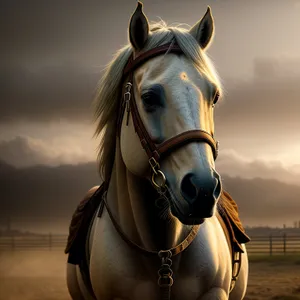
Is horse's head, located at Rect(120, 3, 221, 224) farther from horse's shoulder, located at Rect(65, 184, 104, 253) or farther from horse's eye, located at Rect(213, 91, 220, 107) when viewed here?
horse's shoulder, located at Rect(65, 184, 104, 253)

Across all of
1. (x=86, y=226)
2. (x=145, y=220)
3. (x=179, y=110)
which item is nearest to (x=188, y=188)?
(x=179, y=110)

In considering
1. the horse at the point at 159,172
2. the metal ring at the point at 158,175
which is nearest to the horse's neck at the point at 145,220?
the horse at the point at 159,172

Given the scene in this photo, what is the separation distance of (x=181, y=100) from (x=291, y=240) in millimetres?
→ 30935

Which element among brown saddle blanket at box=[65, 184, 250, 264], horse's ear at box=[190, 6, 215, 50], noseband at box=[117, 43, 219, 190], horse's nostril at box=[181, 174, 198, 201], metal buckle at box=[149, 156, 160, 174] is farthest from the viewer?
brown saddle blanket at box=[65, 184, 250, 264]

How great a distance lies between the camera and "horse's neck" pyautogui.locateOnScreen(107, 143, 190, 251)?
474cm

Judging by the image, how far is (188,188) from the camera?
404 centimetres

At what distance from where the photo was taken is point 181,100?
425 cm

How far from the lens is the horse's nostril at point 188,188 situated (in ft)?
13.1

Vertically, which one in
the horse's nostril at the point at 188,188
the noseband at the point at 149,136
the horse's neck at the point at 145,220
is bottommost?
the horse's neck at the point at 145,220

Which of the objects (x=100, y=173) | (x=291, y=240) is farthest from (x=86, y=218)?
(x=291, y=240)

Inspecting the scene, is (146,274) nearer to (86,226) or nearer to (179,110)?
(86,226)

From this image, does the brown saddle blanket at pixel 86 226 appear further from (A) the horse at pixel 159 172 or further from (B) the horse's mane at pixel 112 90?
(B) the horse's mane at pixel 112 90

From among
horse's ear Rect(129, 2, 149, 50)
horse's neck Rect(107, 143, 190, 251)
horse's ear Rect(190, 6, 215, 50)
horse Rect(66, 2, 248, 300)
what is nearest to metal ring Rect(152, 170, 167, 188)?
horse Rect(66, 2, 248, 300)

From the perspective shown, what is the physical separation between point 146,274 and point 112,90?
151 cm
